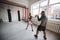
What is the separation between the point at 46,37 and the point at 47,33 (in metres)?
0.09

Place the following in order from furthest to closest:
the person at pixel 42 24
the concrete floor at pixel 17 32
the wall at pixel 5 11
A: the person at pixel 42 24 < the concrete floor at pixel 17 32 < the wall at pixel 5 11

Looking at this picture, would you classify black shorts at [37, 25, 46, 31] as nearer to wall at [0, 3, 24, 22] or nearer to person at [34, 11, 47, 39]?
person at [34, 11, 47, 39]

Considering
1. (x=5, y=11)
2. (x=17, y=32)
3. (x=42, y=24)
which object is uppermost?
(x=5, y=11)

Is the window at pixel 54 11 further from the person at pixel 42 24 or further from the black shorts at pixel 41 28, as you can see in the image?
the black shorts at pixel 41 28

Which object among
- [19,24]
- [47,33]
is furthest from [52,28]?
[19,24]

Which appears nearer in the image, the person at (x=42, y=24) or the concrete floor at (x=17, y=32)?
the concrete floor at (x=17, y=32)

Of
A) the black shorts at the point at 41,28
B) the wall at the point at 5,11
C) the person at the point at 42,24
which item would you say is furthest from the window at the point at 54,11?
the wall at the point at 5,11

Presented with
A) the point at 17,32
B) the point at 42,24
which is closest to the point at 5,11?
the point at 17,32

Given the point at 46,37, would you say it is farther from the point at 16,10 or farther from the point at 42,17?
the point at 16,10

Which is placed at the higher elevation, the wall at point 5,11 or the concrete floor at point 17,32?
the wall at point 5,11

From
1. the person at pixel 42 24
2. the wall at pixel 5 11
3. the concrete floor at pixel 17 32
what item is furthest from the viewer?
the person at pixel 42 24

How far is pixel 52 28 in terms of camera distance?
1.67 meters

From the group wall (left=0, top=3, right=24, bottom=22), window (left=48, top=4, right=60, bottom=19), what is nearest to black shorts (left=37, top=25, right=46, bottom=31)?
window (left=48, top=4, right=60, bottom=19)

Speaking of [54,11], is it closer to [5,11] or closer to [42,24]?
[42,24]
